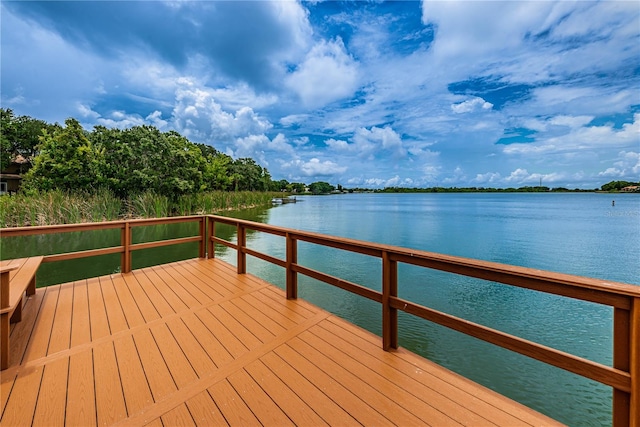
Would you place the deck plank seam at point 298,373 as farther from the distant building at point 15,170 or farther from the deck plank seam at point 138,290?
the distant building at point 15,170

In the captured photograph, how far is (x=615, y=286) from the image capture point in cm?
117

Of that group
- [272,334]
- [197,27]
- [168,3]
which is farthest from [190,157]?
[272,334]

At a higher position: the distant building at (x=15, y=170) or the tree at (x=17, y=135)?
the tree at (x=17, y=135)

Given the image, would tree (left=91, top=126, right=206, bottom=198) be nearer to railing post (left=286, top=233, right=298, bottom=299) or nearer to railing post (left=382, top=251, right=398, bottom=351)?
railing post (left=286, top=233, right=298, bottom=299)

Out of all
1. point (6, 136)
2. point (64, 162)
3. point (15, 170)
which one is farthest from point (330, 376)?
point (15, 170)

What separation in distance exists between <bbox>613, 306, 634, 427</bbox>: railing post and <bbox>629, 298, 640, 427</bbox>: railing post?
0.02 m

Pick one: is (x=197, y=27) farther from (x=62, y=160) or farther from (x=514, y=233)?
(x=514, y=233)

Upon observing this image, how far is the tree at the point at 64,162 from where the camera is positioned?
40.1 ft

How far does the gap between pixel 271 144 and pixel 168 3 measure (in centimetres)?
2459

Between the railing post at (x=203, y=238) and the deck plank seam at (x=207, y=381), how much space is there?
2.95 m

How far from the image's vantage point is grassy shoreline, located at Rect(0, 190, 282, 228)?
31.3 ft

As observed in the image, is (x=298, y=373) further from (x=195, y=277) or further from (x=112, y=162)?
(x=112, y=162)

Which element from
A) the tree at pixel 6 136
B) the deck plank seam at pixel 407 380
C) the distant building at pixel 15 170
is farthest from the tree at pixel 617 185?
the tree at pixel 6 136

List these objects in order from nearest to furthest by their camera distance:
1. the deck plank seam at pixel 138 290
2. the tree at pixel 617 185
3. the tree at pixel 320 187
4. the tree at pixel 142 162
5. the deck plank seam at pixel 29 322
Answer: the deck plank seam at pixel 29 322 → the deck plank seam at pixel 138 290 → the tree at pixel 142 162 → the tree at pixel 617 185 → the tree at pixel 320 187
